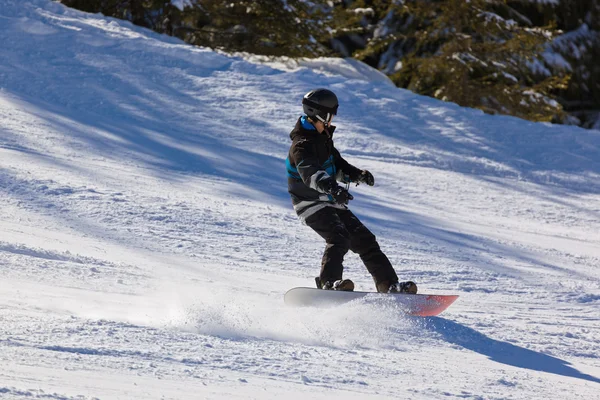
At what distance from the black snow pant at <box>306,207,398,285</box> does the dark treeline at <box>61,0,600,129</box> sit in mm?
12162

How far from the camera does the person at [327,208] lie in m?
5.00

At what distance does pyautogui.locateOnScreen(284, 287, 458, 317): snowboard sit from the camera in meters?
4.91

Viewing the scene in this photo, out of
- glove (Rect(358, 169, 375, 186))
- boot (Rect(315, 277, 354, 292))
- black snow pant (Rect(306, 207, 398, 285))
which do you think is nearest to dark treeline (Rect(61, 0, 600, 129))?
glove (Rect(358, 169, 375, 186))

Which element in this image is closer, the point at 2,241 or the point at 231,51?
the point at 2,241

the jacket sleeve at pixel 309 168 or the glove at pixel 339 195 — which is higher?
the jacket sleeve at pixel 309 168

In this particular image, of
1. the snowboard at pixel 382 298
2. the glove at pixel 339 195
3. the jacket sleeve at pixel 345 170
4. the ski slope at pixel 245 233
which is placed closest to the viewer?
the ski slope at pixel 245 233

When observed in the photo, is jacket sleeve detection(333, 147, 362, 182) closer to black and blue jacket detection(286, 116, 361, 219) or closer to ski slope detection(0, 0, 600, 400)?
black and blue jacket detection(286, 116, 361, 219)

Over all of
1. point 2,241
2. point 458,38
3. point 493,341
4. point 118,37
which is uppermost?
point 458,38

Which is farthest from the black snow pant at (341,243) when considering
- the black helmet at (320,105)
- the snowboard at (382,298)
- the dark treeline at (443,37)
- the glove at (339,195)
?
the dark treeline at (443,37)

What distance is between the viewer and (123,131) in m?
10.9

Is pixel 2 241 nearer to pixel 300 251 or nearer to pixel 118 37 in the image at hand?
pixel 300 251

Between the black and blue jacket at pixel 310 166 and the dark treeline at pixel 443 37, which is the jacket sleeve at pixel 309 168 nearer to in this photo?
the black and blue jacket at pixel 310 166

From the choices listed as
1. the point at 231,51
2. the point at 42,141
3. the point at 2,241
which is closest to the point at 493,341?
the point at 2,241

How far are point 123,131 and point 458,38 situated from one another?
391 inches
